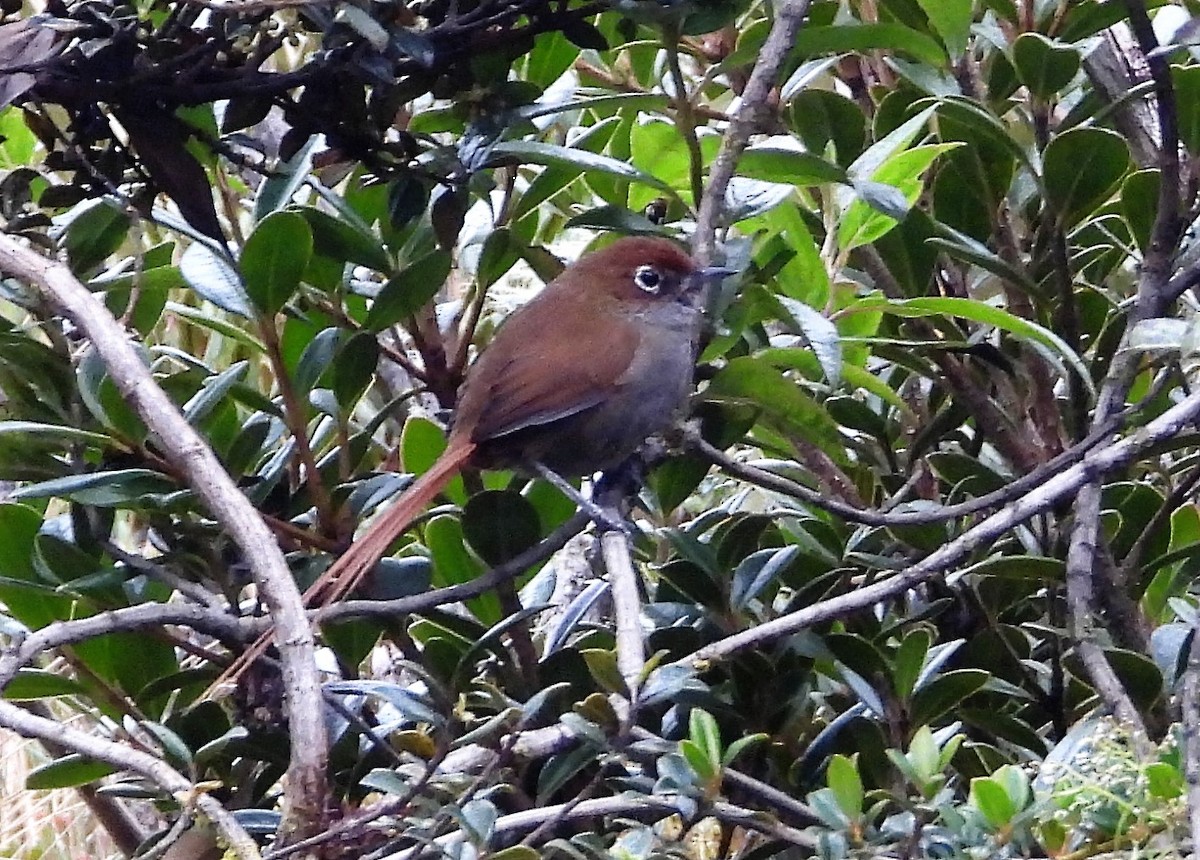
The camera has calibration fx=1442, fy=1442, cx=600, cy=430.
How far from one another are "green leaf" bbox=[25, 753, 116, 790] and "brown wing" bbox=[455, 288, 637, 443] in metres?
0.93

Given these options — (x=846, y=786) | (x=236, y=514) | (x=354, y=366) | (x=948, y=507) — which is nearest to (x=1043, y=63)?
(x=948, y=507)

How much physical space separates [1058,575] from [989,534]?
404 mm

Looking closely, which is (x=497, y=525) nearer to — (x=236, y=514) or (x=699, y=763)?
(x=236, y=514)

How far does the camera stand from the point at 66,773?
179 cm

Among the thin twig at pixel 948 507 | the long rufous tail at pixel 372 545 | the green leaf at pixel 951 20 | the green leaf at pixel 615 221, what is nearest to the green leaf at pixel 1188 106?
the green leaf at pixel 951 20

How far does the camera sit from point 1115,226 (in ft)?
7.22

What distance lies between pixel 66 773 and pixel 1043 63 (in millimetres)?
1566

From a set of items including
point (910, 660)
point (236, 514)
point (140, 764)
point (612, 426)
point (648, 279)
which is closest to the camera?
point (140, 764)

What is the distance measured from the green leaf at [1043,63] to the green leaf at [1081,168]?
0.11m

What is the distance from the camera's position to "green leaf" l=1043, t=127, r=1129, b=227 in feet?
6.14

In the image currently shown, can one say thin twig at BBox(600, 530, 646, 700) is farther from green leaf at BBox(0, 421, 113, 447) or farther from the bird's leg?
green leaf at BBox(0, 421, 113, 447)

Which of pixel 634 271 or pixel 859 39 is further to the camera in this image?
pixel 634 271

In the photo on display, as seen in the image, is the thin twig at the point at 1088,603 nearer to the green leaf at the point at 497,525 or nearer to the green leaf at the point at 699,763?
the green leaf at the point at 699,763

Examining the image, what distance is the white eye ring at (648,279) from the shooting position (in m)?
2.64
